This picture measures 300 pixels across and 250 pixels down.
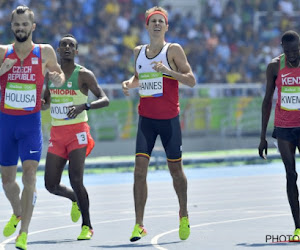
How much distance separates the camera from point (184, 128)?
28.3 metres

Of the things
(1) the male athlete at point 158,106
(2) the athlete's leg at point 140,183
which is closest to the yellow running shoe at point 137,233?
(1) the male athlete at point 158,106

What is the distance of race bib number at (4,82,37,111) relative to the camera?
35.7 feet

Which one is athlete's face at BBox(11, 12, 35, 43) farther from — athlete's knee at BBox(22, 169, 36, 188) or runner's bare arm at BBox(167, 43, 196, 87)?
runner's bare arm at BBox(167, 43, 196, 87)

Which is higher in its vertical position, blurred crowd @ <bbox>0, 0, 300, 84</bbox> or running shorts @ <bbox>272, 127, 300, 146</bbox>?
blurred crowd @ <bbox>0, 0, 300, 84</bbox>

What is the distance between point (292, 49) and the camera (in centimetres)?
1109

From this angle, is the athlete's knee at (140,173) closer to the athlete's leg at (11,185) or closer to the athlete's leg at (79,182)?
the athlete's leg at (79,182)

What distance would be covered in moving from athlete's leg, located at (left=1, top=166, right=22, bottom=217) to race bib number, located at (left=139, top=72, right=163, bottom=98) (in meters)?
1.73

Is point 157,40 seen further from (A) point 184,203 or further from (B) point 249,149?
(B) point 249,149

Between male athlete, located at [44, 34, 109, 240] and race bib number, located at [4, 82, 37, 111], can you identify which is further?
male athlete, located at [44, 34, 109, 240]

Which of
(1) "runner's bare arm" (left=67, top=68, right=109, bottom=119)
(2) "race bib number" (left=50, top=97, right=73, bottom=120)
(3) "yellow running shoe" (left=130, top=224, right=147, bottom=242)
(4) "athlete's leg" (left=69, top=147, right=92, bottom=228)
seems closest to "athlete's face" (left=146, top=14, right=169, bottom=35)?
(1) "runner's bare arm" (left=67, top=68, right=109, bottom=119)

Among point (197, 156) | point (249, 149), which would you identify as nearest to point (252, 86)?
point (249, 149)

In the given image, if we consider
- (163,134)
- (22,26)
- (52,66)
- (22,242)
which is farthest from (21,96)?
(163,134)

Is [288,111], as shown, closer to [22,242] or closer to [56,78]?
[56,78]

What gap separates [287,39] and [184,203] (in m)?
2.23
